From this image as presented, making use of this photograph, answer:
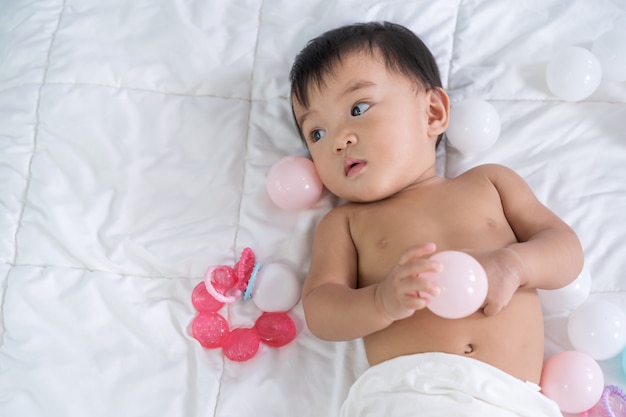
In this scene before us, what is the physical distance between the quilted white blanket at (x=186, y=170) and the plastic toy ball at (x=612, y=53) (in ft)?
0.16

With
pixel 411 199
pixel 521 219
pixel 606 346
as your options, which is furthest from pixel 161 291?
pixel 606 346

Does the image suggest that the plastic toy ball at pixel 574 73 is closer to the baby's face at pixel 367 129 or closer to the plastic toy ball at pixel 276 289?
the baby's face at pixel 367 129

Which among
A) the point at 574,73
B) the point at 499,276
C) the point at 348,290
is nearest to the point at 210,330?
the point at 348,290

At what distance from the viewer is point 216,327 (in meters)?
1.27

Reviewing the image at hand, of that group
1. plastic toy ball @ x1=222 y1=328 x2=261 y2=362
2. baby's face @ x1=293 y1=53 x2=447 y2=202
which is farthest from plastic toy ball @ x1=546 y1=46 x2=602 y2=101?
plastic toy ball @ x1=222 y1=328 x2=261 y2=362

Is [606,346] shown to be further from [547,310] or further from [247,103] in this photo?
[247,103]

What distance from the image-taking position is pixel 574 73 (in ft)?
4.41

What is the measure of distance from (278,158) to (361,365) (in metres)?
0.46

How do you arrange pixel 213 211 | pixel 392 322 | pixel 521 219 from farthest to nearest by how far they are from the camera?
pixel 213 211
pixel 521 219
pixel 392 322

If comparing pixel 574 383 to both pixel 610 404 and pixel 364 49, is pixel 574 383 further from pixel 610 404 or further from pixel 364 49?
pixel 364 49

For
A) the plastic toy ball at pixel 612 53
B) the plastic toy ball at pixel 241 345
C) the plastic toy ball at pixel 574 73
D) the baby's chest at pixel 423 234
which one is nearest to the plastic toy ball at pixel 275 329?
the plastic toy ball at pixel 241 345

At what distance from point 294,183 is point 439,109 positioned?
314 millimetres

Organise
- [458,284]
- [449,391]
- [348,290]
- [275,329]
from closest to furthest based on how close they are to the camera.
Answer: [458,284], [449,391], [348,290], [275,329]

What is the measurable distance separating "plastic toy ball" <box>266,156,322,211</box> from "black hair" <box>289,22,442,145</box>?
9cm
